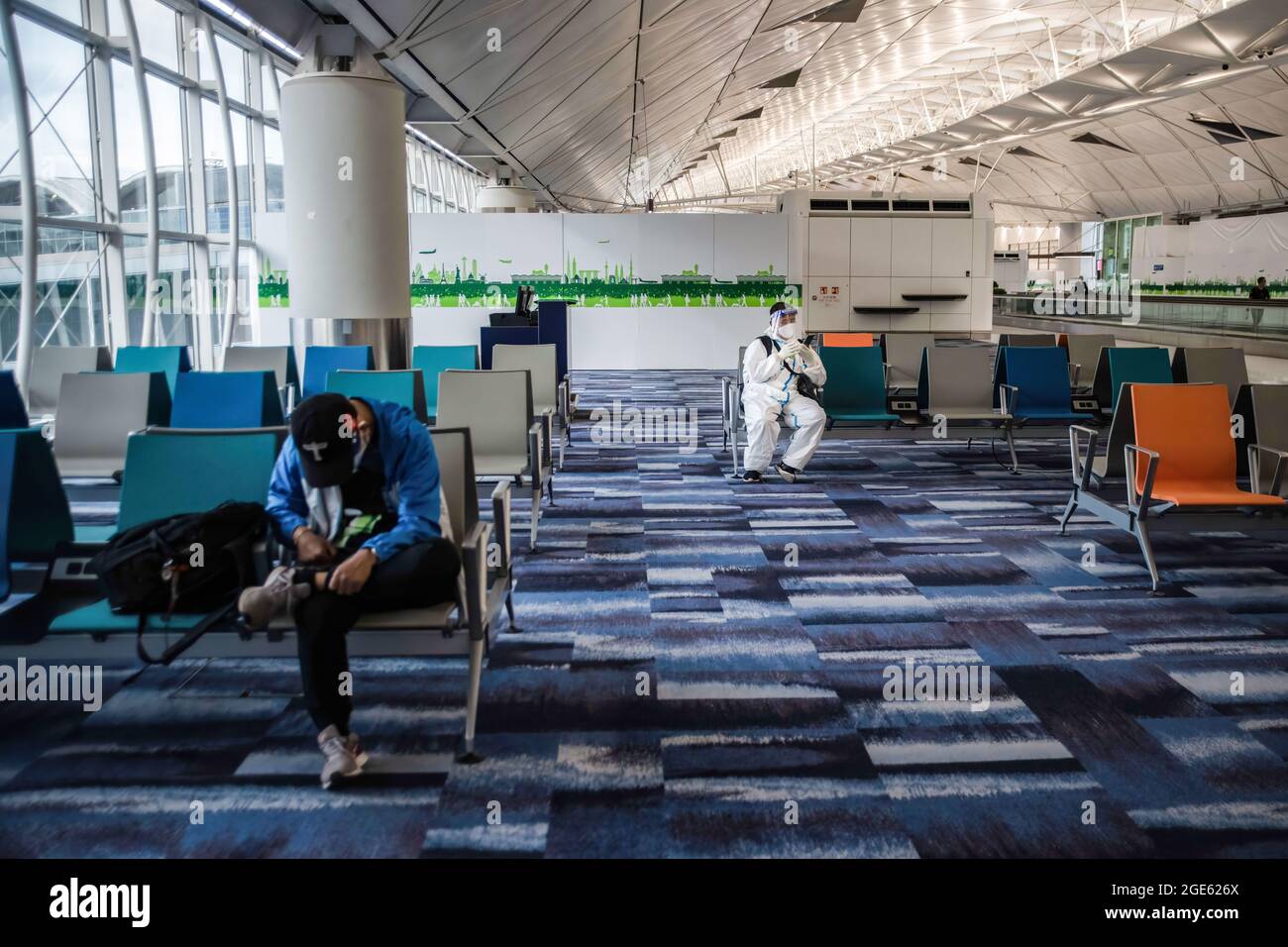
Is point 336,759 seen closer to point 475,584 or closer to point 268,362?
point 475,584

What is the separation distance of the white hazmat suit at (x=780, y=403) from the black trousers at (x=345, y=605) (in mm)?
5637

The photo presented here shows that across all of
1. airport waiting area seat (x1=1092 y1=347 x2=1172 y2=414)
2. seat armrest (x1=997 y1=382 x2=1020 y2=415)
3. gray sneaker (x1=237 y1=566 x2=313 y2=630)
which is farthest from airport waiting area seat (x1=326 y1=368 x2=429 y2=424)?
airport waiting area seat (x1=1092 y1=347 x2=1172 y2=414)

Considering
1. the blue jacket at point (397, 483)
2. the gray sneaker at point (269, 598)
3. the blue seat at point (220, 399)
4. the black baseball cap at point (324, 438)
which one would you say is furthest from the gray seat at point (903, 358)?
the gray sneaker at point (269, 598)

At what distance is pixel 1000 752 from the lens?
3660 millimetres

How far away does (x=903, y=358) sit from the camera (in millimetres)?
10797

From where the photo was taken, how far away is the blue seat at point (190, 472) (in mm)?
3852

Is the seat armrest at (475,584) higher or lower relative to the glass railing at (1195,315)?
lower

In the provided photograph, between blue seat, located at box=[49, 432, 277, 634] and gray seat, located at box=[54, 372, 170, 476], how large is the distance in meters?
2.95

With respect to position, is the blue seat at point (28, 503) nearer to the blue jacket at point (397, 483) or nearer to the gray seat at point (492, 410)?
the blue jacket at point (397, 483)

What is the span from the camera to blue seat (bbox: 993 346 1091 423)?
9.24 meters

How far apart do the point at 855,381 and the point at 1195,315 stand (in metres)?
16.9

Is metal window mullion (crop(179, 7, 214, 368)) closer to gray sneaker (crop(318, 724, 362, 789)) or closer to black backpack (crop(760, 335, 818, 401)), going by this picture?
black backpack (crop(760, 335, 818, 401))

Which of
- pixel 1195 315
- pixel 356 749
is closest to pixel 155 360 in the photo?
pixel 356 749
